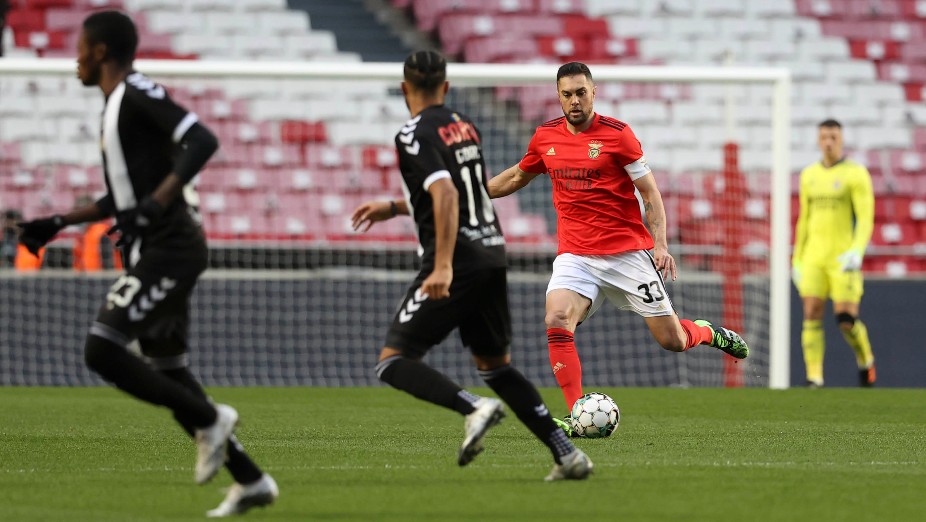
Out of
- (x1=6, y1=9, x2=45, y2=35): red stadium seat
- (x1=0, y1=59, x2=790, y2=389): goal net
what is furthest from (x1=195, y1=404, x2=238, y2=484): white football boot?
(x1=6, y1=9, x2=45, y2=35): red stadium seat

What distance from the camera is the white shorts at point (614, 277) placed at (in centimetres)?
852

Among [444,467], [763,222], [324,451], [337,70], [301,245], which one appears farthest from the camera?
[763,222]

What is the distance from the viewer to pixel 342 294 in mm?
14156

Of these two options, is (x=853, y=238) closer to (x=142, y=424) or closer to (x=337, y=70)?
(x=337, y=70)

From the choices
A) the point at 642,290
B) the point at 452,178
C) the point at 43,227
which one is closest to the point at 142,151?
the point at 43,227

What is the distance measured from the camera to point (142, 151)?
17.4ft

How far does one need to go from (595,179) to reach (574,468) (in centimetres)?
284

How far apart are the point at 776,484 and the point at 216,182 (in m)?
9.71

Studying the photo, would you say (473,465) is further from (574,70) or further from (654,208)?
(574,70)

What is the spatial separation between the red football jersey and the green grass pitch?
107cm

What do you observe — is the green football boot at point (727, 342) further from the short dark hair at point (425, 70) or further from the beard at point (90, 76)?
the beard at point (90, 76)

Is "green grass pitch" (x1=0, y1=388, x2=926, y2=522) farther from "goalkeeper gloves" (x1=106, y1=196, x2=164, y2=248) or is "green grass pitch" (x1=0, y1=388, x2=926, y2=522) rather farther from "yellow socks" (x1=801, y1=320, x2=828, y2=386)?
"yellow socks" (x1=801, y1=320, x2=828, y2=386)

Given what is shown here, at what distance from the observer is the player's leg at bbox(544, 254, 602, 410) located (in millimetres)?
8234

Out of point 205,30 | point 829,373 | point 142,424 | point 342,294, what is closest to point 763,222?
point 829,373
